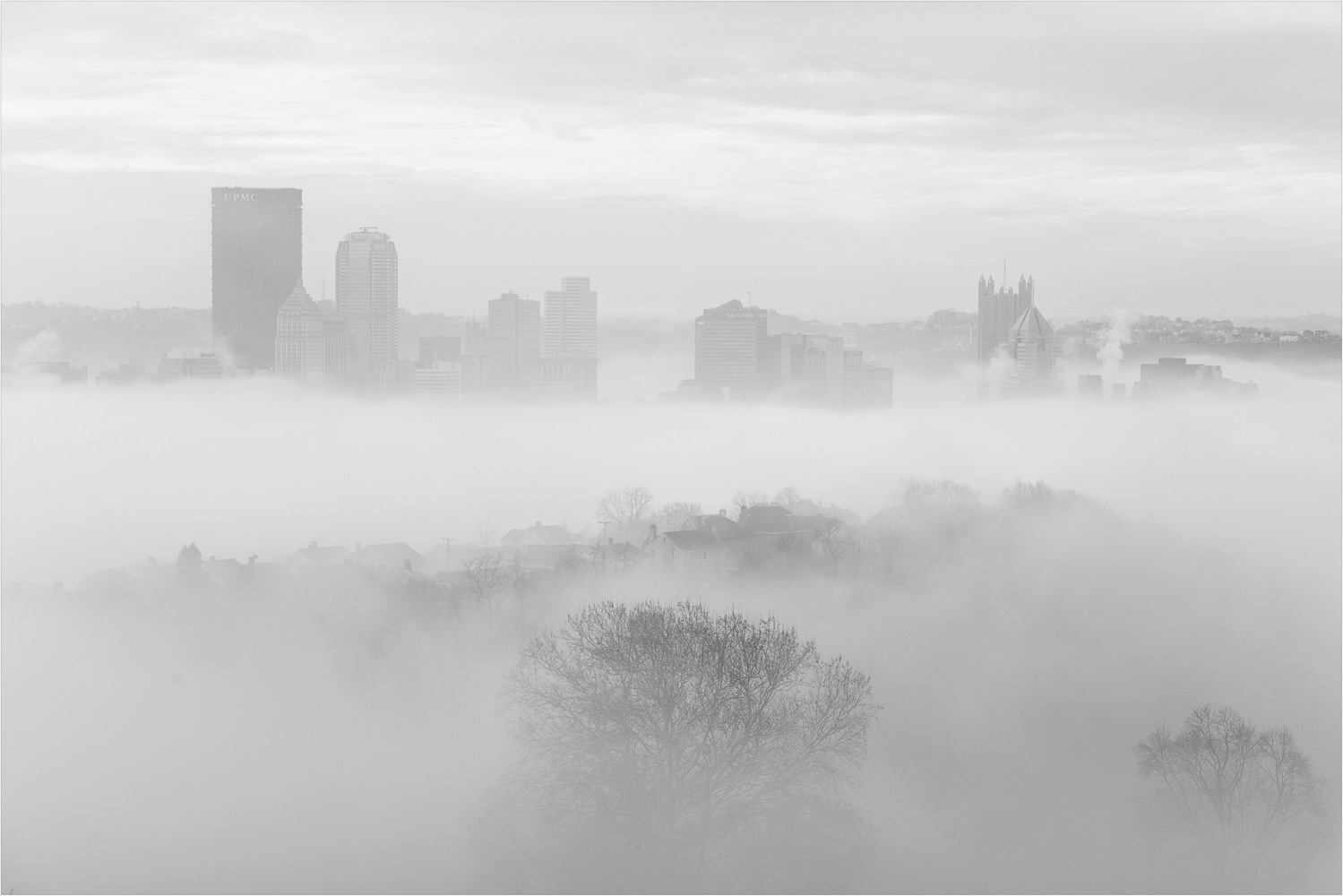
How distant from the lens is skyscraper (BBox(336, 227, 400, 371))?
317 ft

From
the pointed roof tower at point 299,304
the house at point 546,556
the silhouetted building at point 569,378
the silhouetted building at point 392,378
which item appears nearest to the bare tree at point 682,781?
the house at point 546,556

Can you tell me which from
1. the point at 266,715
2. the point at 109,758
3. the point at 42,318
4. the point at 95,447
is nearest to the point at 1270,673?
the point at 266,715

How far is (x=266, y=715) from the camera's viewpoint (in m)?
19.1

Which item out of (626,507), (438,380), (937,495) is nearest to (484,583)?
(937,495)

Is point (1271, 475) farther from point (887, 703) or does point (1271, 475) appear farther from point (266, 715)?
point (266, 715)

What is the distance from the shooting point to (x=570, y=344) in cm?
9075

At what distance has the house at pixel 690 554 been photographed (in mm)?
26828

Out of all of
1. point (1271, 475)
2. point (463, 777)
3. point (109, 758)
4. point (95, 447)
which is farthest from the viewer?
point (95, 447)

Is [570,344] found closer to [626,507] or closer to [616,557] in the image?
[626,507]

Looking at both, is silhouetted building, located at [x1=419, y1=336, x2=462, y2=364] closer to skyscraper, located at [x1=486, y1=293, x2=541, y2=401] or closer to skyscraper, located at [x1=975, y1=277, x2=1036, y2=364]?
skyscraper, located at [x1=486, y1=293, x2=541, y2=401]

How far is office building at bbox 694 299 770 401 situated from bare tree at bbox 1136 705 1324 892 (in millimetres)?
72271

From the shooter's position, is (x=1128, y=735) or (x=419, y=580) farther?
(x=419, y=580)

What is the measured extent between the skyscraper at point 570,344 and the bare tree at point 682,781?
74.2m

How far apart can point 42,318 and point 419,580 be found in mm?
46765
